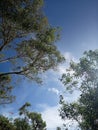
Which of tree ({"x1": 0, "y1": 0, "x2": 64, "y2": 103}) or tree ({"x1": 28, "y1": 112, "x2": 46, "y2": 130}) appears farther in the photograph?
tree ({"x1": 28, "y1": 112, "x2": 46, "y2": 130})

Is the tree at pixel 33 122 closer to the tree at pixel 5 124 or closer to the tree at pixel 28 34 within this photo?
the tree at pixel 5 124

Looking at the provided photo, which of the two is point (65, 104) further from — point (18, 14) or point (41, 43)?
point (18, 14)

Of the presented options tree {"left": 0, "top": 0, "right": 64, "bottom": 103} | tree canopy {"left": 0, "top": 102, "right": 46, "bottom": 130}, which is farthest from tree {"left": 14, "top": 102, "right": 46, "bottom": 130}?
tree {"left": 0, "top": 0, "right": 64, "bottom": 103}

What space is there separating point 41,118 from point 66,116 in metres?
16.5

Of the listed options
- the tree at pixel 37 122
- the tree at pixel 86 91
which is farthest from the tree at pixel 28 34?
the tree at pixel 37 122

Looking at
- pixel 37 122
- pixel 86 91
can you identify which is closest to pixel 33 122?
pixel 37 122

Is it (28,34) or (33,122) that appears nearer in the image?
(28,34)

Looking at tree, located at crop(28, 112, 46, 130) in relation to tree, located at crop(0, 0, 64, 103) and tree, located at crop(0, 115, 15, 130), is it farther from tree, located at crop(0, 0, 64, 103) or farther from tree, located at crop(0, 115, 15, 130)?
tree, located at crop(0, 0, 64, 103)

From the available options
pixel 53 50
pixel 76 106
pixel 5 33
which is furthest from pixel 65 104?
pixel 5 33

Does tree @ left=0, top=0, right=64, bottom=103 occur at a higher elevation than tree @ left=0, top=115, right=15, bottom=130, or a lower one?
lower

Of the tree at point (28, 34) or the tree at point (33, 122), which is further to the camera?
the tree at point (33, 122)

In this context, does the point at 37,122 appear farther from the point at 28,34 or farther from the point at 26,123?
the point at 28,34

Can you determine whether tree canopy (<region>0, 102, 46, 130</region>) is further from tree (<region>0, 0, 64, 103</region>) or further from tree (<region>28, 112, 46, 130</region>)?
tree (<region>0, 0, 64, 103</region>)

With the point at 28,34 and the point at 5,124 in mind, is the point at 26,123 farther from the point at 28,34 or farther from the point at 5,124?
the point at 28,34
